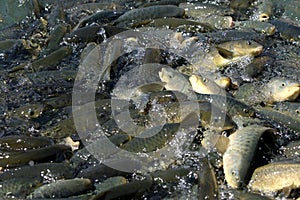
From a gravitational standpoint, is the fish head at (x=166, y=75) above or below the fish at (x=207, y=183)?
above

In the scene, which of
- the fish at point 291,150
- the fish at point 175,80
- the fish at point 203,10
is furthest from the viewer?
the fish at point 203,10

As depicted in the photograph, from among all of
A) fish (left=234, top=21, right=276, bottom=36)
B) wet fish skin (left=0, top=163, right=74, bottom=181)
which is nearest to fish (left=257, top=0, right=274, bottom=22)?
fish (left=234, top=21, right=276, bottom=36)

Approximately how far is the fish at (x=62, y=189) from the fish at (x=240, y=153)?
1.08 m

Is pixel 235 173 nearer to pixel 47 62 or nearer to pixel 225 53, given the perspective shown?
pixel 225 53

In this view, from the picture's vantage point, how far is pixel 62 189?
3877mm

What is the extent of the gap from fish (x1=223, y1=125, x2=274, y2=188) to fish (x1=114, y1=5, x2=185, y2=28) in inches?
100

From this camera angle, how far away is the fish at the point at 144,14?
6383mm

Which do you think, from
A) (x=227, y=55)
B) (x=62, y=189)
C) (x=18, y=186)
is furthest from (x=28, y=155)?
(x=227, y=55)

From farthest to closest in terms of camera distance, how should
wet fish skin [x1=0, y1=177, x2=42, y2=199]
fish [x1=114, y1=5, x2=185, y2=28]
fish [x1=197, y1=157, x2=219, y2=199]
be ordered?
fish [x1=114, y1=5, x2=185, y2=28] → wet fish skin [x1=0, y1=177, x2=42, y2=199] → fish [x1=197, y1=157, x2=219, y2=199]

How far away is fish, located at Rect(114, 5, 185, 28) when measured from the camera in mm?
6383

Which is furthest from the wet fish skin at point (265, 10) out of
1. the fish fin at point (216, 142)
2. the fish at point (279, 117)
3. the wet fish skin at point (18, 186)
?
the wet fish skin at point (18, 186)

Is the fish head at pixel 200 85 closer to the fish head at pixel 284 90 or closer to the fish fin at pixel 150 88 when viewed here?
the fish fin at pixel 150 88

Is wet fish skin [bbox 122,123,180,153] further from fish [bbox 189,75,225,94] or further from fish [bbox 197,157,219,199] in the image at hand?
fish [bbox 189,75,225,94]

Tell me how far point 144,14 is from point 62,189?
10.3ft
